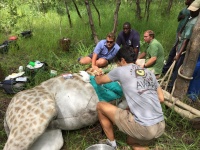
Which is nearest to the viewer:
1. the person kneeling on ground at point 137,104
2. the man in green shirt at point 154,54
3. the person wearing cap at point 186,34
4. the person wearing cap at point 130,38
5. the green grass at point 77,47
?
the person kneeling on ground at point 137,104

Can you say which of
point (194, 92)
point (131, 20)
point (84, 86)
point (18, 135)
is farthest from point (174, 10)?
point (18, 135)

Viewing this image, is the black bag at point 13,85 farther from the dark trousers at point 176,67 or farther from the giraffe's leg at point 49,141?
the dark trousers at point 176,67

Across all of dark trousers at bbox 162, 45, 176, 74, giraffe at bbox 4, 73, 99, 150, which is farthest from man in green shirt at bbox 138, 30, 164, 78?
giraffe at bbox 4, 73, 99, 150

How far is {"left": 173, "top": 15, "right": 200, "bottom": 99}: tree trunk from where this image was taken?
3.11 metres

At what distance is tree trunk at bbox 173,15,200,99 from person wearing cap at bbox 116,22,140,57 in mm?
1719

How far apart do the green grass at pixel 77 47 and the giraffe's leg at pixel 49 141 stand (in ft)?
0.51

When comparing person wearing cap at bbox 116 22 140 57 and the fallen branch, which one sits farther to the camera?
person wearing cap at bbox 116 22 140 57

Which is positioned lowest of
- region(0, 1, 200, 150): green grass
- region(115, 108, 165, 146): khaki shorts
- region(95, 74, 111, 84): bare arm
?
region(0, 1, 200, 150): green grass

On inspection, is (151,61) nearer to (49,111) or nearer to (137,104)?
(137,104)

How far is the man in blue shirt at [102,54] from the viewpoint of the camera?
4.72 m

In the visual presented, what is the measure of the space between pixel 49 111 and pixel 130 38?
9.56ft

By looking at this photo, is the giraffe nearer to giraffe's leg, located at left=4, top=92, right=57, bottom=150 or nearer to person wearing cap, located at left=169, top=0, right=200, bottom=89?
giraffe's leg, located at left=4, top=92, right=57, bottom=150

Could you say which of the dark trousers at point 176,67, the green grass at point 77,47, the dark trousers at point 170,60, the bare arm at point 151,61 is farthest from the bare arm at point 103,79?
the dark trousers at point 170,60

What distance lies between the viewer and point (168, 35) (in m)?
6.32
